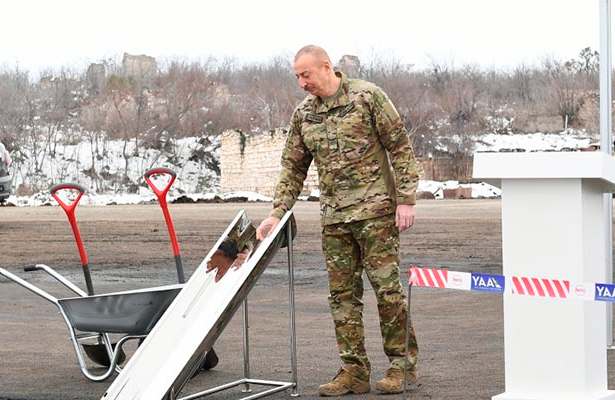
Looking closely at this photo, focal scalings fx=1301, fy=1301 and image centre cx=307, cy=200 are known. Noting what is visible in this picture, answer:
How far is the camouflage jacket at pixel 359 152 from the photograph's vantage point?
5707 millimetres

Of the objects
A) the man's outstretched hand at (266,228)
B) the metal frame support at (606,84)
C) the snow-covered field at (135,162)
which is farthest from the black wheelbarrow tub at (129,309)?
the snow-covered field at (135,162)

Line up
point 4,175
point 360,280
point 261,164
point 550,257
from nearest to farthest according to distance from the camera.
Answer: point 550,257
point 360,280
point 4,175
point 261,164

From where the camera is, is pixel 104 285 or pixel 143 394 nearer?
pixel 143 394

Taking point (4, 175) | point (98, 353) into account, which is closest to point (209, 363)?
point (98, 353)

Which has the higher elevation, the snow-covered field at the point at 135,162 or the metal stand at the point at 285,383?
the metal stand at the point at 285,383

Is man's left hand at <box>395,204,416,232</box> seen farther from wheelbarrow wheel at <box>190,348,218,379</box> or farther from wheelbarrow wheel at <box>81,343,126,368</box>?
wheelbarrow wheel at <box>81,343,126,368</box>

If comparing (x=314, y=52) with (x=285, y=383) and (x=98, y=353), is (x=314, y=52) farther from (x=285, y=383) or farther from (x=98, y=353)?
(x=98, y=353)

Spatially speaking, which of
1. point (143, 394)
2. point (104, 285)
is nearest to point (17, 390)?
point (143, 394)

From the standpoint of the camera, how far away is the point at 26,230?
24703 millimetres

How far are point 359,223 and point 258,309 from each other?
17.4 ft

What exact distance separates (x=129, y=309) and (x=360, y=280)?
107 centimetres

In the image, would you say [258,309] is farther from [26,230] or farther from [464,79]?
[464,79]

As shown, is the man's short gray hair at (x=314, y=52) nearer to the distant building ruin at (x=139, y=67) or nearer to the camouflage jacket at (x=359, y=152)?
the camouflage jacket at (x=359, y=152)

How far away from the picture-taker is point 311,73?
5648mm
